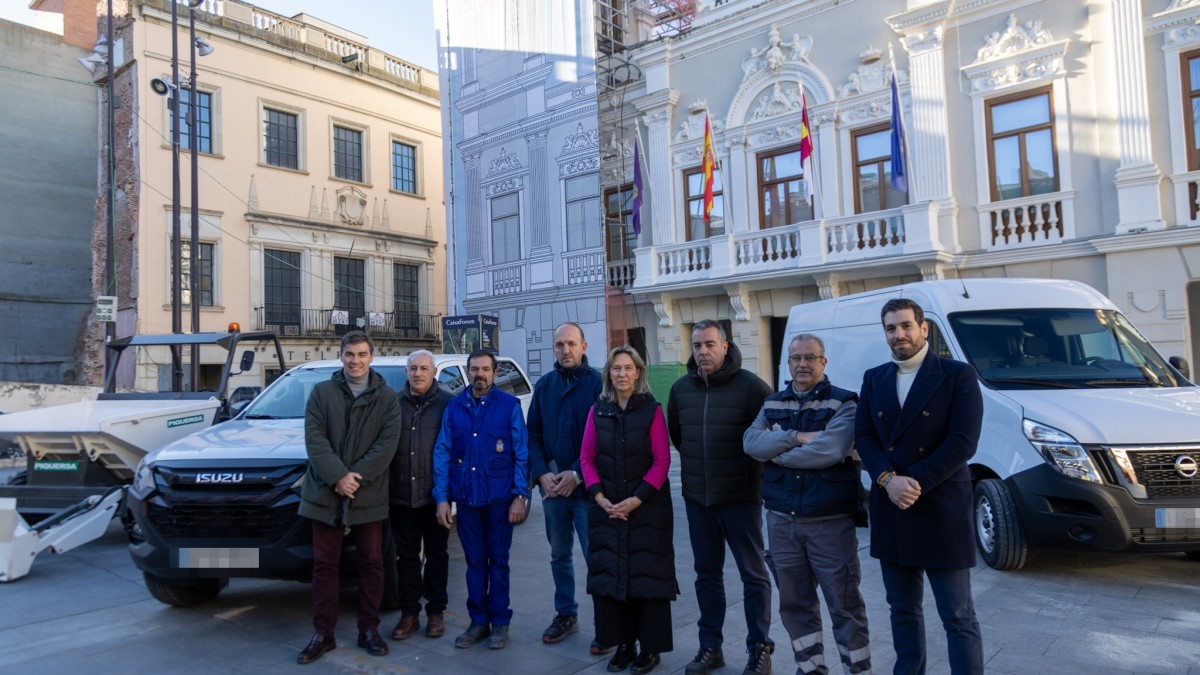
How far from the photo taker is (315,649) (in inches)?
199

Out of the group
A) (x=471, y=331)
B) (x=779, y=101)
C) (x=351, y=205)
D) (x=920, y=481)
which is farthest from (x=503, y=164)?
(x=920, y=481)

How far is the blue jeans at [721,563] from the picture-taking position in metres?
4.65

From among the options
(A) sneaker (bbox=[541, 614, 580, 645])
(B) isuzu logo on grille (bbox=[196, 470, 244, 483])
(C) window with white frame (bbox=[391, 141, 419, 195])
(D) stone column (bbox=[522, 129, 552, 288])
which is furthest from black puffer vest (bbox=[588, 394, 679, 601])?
(C) window with white frame (bbox=[391, 141, 419, 195])

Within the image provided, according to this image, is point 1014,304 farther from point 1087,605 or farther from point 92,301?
point 92,301

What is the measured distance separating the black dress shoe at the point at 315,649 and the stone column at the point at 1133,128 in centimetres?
1359

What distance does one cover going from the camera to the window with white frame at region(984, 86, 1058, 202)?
14930 mm

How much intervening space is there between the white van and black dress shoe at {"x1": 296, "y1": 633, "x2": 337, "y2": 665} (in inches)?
195

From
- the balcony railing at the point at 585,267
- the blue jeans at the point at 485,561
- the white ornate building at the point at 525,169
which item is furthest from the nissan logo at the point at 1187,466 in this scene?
the balcony railing at the point at 585,267

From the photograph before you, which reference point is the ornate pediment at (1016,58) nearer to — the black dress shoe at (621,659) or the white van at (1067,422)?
the white van at (1067,422)

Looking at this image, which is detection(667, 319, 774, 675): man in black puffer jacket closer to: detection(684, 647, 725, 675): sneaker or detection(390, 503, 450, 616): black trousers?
detection(684, 647, 725, 675): sneaker

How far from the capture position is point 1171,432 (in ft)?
19.6

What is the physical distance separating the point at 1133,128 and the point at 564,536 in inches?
511

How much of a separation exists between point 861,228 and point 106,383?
1279cm

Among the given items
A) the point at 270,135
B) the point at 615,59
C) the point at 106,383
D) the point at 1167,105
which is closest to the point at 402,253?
the point at 270,135
